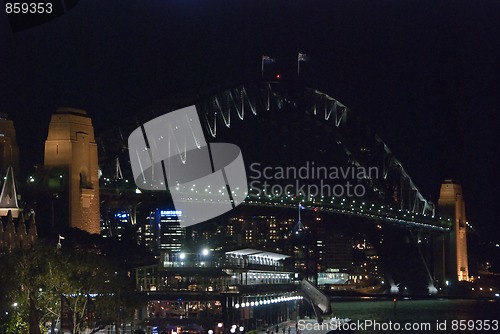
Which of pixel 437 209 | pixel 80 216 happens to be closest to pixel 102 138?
pixel 80 216

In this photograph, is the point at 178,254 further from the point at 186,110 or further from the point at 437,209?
the point at 437,209

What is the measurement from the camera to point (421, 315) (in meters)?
67.1

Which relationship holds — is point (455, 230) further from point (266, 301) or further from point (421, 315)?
point (266, 301)

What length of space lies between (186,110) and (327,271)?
4873 cm

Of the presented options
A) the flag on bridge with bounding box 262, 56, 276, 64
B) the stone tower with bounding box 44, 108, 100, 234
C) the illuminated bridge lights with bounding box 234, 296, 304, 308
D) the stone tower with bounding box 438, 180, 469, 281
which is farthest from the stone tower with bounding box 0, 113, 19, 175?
the stone tower with bounding box 438, 180, 469, 281

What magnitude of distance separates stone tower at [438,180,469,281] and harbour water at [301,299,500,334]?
12.0 ft

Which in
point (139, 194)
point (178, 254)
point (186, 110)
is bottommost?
point (178, 254)

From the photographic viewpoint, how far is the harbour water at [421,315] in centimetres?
5514

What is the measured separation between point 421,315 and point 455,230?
93.5ft

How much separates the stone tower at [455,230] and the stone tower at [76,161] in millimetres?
46339

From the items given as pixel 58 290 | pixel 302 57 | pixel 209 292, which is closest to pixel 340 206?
pixel 302 57

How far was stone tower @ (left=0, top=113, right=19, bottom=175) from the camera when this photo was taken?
57156mm

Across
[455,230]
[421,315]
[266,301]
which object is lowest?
[421,315]

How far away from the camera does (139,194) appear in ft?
198
